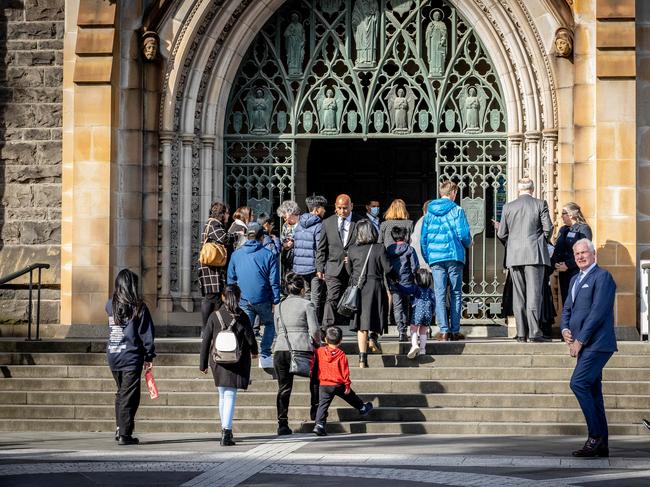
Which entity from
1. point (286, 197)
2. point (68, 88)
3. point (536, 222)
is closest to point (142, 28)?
point (68, 88)

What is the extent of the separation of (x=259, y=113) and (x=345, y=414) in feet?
22.1

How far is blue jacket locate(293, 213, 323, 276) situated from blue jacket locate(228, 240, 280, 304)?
834mm

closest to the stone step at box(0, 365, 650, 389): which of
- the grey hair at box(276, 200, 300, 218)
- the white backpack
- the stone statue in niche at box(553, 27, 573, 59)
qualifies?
the white backpack

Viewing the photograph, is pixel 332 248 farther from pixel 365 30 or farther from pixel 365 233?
pixel 365 30

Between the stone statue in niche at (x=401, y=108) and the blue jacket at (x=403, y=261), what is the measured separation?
418 cm

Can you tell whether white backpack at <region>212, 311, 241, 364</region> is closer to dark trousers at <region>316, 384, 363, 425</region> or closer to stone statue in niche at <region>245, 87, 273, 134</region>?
dark trousers at <region>316, 384, 363, 425</region>

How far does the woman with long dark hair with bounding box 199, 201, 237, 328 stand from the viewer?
16.7 m

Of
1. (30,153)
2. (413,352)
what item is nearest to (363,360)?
(413,352)

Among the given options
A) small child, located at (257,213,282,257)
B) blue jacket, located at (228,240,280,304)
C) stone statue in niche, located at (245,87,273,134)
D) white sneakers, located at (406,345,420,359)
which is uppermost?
stone statue in niche, located at (245,87,273,134)

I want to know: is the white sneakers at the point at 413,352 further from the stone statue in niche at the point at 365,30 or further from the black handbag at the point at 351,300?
the stone statue in niche at the point at 365,30

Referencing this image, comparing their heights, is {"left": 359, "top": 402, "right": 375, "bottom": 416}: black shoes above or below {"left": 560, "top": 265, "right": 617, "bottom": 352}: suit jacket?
below

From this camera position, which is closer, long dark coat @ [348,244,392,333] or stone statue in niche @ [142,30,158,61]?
long dark coat @ [348,244,392,333]

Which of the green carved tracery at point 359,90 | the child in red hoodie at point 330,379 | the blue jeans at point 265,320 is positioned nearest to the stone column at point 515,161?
the green carved tracery at point 359,90

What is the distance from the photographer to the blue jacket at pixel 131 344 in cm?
1382
